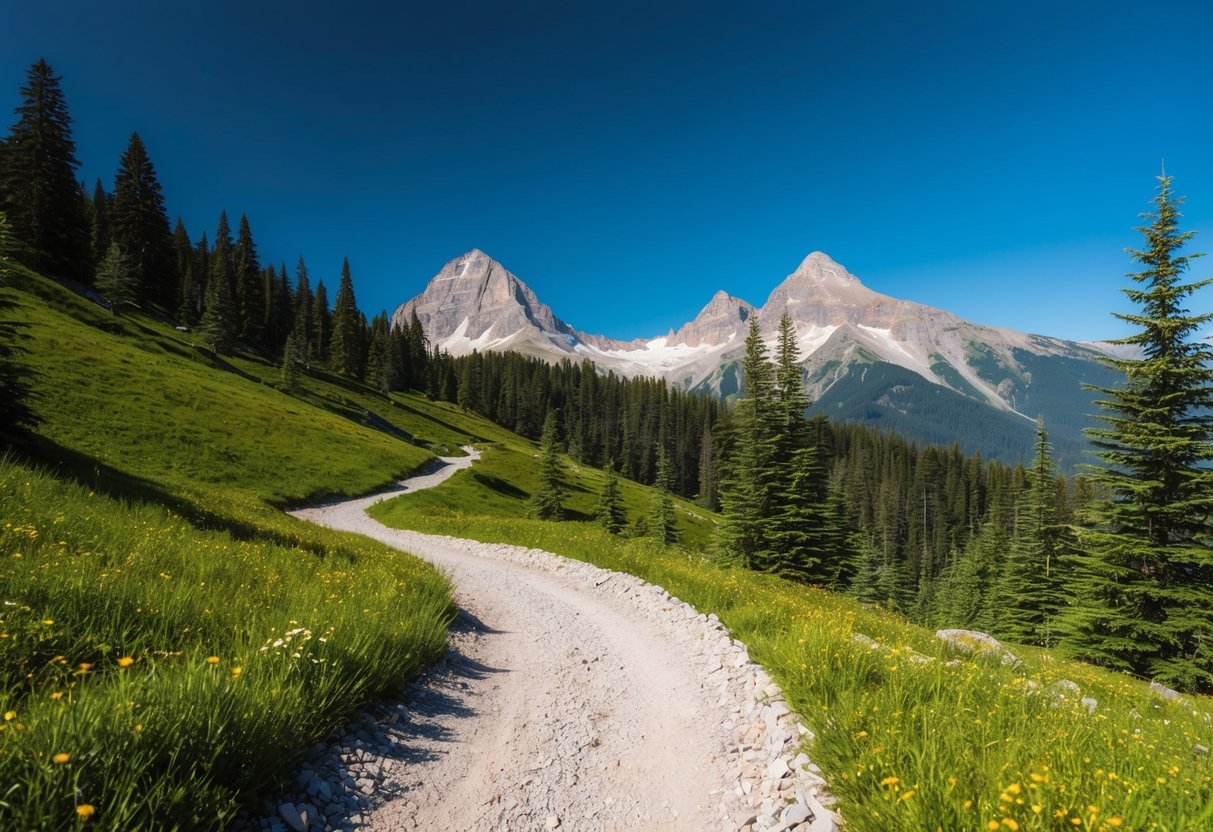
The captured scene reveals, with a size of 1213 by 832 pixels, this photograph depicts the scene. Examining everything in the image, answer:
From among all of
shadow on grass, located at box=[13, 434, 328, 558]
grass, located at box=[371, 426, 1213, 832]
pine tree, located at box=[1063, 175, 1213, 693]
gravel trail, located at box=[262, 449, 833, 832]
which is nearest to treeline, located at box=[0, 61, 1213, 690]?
pine tree, located at box=[1063, 175, 1213, 693]

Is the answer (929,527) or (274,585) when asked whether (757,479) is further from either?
(929,527)

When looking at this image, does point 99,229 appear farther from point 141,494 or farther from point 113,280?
point 141,494

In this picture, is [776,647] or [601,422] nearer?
[776,647]

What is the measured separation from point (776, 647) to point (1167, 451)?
1951cm

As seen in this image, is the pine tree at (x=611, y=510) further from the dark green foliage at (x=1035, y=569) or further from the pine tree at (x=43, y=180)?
the pine tree at (x=43, y=180)

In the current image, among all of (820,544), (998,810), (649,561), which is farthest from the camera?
(820,544)

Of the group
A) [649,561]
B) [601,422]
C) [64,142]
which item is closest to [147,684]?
[649,561]

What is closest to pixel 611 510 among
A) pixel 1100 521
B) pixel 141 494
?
pixel 1100 521

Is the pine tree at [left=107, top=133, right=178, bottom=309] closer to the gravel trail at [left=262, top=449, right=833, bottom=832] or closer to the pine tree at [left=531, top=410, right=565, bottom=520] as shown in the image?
the pine tree at [left=531, top=410, right=565, bottom=520]

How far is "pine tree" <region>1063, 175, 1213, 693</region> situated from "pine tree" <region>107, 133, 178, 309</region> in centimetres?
9453

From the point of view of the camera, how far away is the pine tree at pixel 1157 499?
16.8m

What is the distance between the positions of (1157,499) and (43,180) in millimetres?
89793

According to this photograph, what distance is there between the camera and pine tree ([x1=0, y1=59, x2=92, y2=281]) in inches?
2031

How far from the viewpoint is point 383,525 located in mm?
27656
